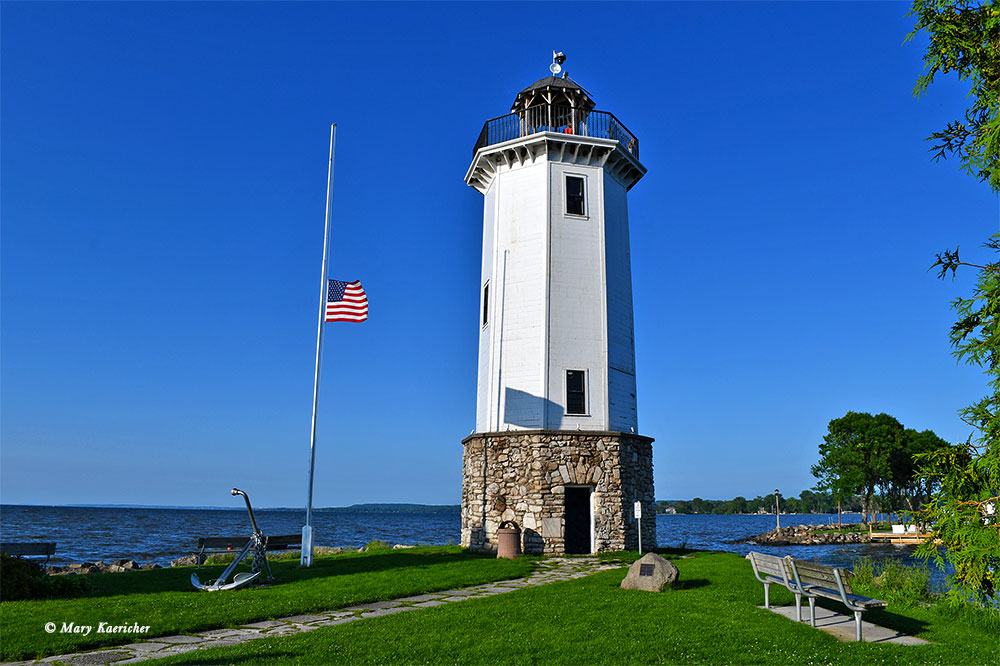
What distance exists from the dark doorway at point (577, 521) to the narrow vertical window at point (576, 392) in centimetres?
293

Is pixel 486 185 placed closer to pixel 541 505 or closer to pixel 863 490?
pixel 541 505

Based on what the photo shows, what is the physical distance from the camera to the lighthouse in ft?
69.5

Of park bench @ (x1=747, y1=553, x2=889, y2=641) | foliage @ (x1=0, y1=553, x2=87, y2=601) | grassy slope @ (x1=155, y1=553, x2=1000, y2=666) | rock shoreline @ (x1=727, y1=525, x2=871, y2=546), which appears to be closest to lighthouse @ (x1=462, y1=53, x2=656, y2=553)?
grassy slope @ (x1=155, y1=553, x2=1000, y2=666)

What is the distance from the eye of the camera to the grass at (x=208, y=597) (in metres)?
8.91

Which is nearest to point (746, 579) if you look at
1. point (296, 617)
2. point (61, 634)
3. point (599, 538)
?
point (599, 538)

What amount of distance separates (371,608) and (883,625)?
772 centimetres

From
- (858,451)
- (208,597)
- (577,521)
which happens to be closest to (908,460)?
(858,451)

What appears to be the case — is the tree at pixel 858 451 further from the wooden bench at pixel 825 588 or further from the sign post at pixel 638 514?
the wooden bench at pixel 825 588

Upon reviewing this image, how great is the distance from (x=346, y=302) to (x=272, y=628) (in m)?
11.2

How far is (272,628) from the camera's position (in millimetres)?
9625

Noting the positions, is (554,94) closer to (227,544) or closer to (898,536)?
(227,544)

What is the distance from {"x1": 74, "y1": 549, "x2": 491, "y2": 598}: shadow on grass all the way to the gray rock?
19.6 feet

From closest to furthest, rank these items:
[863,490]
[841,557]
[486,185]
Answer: [486,185] < [841,557] < [863,490]

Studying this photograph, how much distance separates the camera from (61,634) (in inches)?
351
